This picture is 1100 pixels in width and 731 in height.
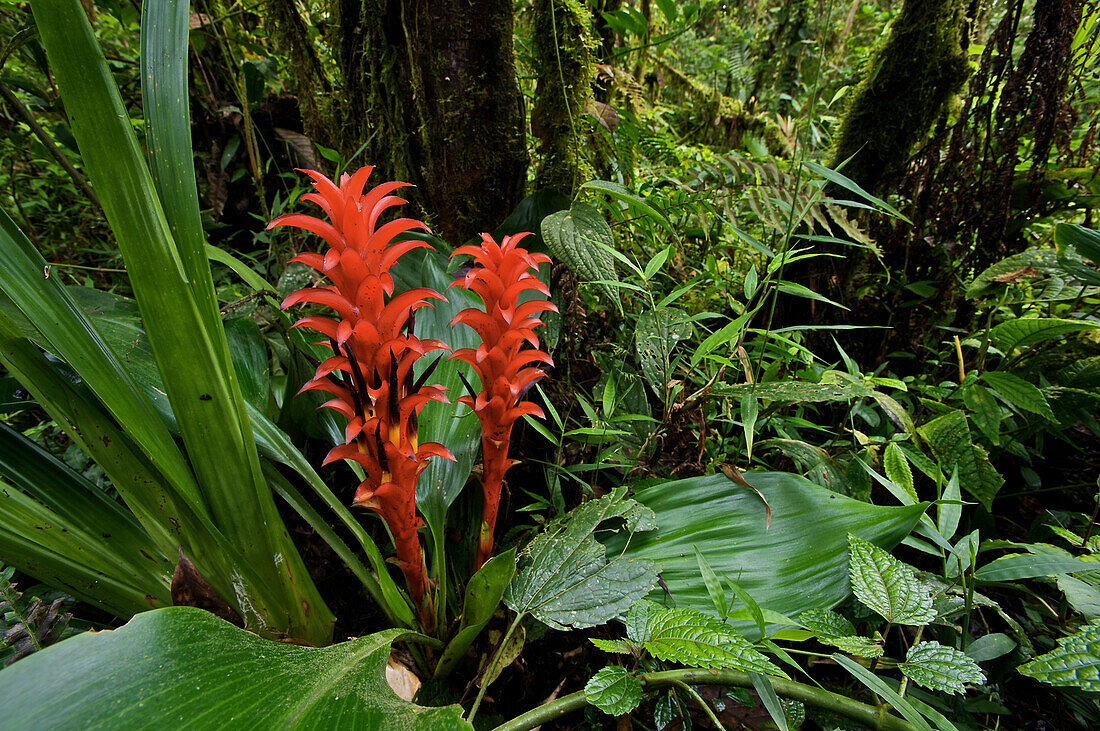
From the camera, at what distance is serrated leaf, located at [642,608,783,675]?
2.08ft

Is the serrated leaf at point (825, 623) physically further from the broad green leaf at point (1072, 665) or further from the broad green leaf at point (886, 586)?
the broad green leaf at point (1072, 665)

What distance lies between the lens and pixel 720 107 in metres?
3.36

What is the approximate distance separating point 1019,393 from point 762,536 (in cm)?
86

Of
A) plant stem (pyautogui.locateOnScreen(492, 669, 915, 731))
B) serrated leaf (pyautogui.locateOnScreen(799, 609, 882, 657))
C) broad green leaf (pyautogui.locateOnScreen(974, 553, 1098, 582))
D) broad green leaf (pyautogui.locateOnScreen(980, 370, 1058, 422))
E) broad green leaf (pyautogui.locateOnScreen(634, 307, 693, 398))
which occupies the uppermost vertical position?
broad green leaf (pyautogui.locateOnScreen(634, 307, 693, 398))

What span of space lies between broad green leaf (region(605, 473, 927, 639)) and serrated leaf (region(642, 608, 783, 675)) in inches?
6.3

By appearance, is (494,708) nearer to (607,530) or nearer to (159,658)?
(607,530)

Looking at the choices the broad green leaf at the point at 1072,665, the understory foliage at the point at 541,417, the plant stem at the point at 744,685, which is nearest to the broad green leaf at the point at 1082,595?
the understory foliage at the point at 541,417

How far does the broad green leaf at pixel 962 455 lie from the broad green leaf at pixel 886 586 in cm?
52

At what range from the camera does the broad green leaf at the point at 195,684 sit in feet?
1.61

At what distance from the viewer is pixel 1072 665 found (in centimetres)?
70

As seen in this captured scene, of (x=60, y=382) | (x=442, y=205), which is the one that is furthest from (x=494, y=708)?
(x=442, y=205)

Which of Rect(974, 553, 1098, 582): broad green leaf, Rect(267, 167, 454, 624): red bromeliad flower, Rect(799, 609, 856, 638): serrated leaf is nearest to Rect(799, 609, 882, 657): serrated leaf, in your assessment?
Rect(799, 609, 856, 638): serrated leaf

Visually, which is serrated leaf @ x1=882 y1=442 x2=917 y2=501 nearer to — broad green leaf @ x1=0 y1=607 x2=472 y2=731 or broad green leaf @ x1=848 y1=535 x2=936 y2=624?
broad green leaf @ x1=848 y1=535 x2=936 y2=624

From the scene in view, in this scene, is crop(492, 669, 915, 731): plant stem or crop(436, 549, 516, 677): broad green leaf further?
crop(436, 549, 516, 677): broad green leaf
